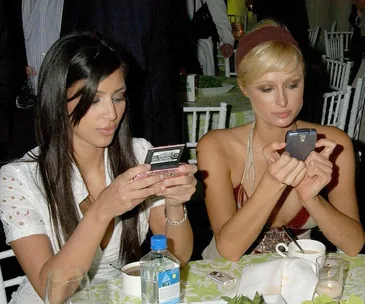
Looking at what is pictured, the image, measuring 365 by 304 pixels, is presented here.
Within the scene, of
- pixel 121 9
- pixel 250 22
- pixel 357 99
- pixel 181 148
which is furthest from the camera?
pixel 250 22

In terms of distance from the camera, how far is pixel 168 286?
1228 mm

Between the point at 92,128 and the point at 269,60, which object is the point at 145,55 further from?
the point at 92,128

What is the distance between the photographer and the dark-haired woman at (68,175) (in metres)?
1.55

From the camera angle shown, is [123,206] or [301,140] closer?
[123,206]

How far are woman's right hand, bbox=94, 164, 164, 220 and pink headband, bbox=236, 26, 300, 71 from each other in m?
0.81

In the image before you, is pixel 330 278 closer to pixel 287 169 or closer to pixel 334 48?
pixel 287 169

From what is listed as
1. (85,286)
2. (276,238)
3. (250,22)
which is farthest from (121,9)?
(250,22)

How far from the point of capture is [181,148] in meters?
1.25

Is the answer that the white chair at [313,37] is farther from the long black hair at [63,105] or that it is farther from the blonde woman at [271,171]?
the long black hair at [63,105]

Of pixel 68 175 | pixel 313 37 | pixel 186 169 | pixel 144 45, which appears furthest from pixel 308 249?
pixel 313 37

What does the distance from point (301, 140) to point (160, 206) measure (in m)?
0.58

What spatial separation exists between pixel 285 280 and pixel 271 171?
17.4 inches

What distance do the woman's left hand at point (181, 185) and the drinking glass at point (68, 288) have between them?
1.40 ft

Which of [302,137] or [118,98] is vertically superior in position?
[118,98]
